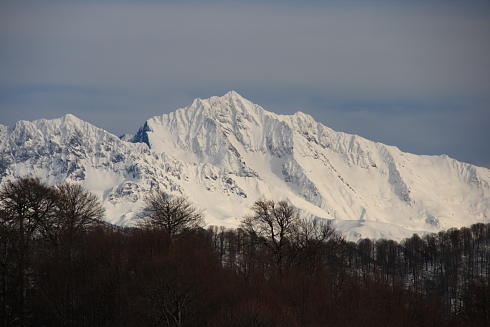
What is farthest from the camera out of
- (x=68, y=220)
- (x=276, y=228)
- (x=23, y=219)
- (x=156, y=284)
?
(x=276, y=228)

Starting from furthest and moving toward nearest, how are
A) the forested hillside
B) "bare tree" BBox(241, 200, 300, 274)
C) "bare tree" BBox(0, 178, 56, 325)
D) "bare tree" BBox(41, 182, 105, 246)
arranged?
"bare tree" BBox(241, 200, 300, 274) < "bare tree" BBox(41, 182, 105, 246) < "bare tree" BBox(0, 178, 56, 325) < the forested hillside

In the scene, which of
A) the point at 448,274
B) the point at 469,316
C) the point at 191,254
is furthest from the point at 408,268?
the point at 191,254

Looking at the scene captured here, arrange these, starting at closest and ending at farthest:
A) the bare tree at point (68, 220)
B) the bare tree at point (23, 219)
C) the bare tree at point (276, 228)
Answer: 1. the bare tree at point (23, 219)
2. the bare tree at point (68, 220)
3. the bare tree at point (276, 228)

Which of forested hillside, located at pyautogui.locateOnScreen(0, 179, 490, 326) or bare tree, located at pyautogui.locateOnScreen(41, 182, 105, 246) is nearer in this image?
forested hillside, located at pyautogui.locateOnScreen(0, 179, 490, 326)

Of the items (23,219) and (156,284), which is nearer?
(156,284)

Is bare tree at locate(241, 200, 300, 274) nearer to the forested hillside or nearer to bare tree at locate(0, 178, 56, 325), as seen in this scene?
the forested hillside

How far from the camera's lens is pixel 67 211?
221 feet

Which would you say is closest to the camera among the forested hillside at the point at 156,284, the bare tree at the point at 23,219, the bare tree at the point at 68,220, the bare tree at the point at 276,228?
the forested hillside at the point at 156,284

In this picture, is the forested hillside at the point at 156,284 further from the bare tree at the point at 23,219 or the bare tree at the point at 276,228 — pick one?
the bare tree at the point at 276,228

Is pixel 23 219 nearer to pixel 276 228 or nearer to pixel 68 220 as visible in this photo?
pixel 68 220

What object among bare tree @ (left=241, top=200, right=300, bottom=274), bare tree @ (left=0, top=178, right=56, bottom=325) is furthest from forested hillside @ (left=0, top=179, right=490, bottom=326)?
bare tree @ (left=241, top=200, right=300, bottom=274)

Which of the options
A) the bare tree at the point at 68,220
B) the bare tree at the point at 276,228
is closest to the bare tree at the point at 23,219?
the bare tree at the point at 68,220

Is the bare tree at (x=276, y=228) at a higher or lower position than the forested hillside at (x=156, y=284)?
higher

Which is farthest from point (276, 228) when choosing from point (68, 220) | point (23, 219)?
point (23, 219)
